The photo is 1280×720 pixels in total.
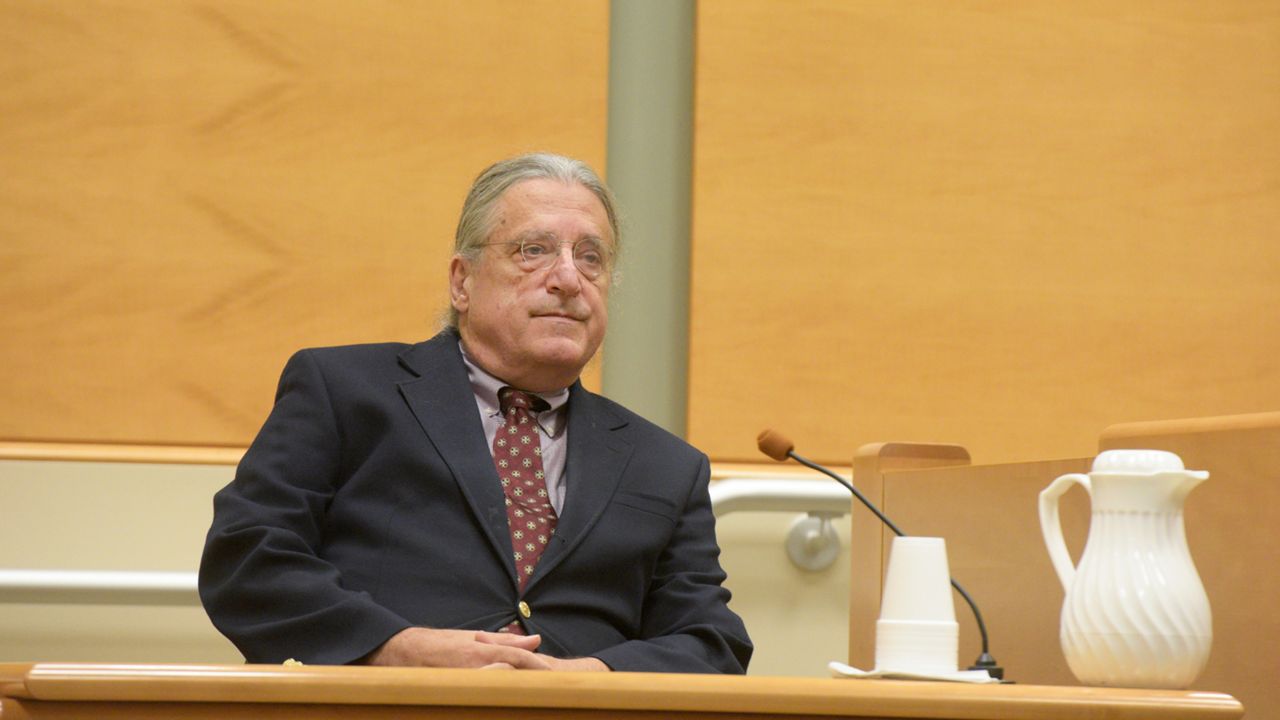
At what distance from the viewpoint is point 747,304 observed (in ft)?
9.05

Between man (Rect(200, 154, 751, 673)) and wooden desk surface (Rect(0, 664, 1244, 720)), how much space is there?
0.54m

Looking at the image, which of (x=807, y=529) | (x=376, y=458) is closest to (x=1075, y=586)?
(x=376, y=458)

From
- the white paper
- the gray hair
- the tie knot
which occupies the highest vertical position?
the gray hair

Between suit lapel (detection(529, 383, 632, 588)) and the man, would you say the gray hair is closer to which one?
the man

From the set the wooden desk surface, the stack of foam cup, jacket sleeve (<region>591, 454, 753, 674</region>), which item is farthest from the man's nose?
the wooden desk surface

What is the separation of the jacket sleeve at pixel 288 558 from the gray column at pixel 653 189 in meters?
1.02

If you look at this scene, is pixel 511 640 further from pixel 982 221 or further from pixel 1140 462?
pixel 982 221

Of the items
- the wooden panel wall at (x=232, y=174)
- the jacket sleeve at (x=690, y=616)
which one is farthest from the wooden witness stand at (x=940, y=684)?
the wooden panel wall at (x=232, y=174)

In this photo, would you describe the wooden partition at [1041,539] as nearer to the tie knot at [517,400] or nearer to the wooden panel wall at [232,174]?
the tie knot at [517,400]

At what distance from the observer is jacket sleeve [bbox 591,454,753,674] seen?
67.2 inches

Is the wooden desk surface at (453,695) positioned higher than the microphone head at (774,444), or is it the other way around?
the microphone head at (774,444)

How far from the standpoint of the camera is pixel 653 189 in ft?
9.03

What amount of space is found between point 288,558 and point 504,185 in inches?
24.0

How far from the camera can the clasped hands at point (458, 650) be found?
154 cm
